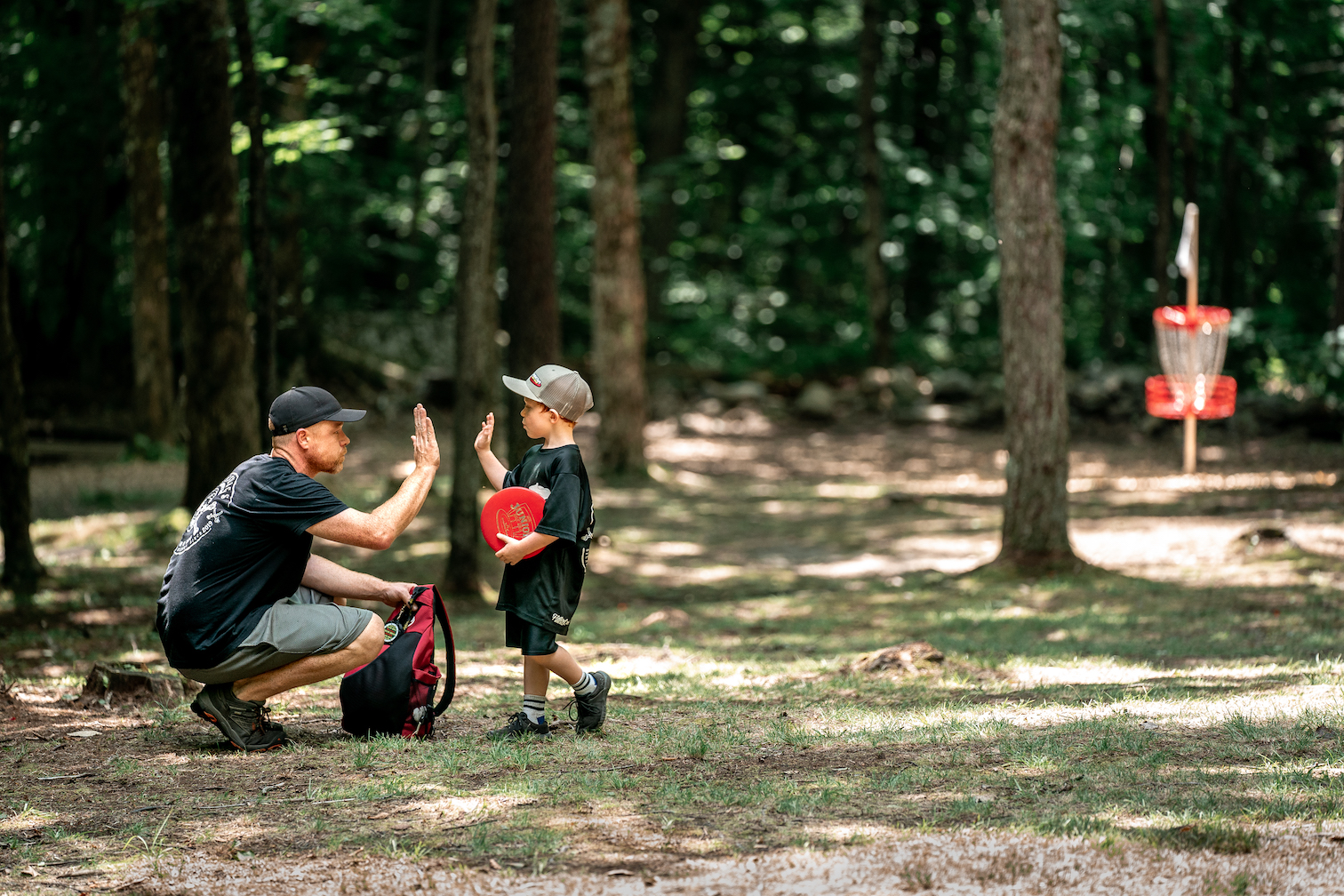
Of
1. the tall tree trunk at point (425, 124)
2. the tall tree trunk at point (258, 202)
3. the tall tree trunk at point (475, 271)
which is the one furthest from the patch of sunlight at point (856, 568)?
the tall tree trunk at point (425, 124)

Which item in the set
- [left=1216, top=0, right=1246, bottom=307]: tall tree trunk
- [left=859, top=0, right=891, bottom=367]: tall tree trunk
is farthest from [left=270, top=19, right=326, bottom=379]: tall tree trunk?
[left=1216, top=0, right=1246, bottom=307]: tall tree trunk

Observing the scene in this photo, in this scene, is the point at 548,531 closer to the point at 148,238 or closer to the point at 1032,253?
the point at 1032,253

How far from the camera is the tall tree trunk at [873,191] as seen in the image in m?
25.0

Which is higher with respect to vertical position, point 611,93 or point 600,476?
point 611,93

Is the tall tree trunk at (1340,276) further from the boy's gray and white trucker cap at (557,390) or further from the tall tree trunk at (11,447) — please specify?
the tall tree trunk at (11,447)

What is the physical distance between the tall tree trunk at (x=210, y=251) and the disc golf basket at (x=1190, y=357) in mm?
11759

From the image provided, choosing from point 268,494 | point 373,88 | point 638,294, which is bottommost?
point 268,494

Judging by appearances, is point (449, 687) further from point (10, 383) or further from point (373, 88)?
point (373, 88)

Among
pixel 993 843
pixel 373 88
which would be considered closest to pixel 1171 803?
pixel 993 843

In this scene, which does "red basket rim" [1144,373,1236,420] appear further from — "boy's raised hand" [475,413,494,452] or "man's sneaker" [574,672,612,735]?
"boy's raised hand" [475,413,494,452]

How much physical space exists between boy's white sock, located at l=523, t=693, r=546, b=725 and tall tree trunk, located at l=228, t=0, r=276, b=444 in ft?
19.4

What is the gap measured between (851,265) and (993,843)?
27760mm

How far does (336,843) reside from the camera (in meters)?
3.98

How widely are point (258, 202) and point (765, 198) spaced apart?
20.6 metres
